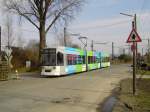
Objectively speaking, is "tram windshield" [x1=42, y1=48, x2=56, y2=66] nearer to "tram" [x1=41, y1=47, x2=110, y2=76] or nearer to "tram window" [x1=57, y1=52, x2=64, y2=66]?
"tram" [x1=41, y1=47, x2=110, y2=76]

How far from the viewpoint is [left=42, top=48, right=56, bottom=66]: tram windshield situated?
32094 millimetres

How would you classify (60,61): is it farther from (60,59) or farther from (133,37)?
(133,37)

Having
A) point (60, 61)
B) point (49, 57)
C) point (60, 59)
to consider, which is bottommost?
point (60, 61)

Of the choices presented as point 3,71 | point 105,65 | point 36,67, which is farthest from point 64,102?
point 105,65

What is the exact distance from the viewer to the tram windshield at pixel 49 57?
105ft

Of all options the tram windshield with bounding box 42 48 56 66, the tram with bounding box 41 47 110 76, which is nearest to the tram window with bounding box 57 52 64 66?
the tram with bounding box 41 47 110 76

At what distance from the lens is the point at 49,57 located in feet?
106

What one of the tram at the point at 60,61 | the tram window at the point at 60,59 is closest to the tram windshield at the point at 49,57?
the tram at the point at 60,61

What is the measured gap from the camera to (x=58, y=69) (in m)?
32.2

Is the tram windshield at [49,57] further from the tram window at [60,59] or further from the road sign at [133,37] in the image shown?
the road sign at [133,37]

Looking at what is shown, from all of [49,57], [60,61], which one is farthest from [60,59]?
[49,57]

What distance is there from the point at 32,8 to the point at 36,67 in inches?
367

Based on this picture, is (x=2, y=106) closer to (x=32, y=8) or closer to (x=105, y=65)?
(x=32, y=8)

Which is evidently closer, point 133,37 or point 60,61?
point 133,37
